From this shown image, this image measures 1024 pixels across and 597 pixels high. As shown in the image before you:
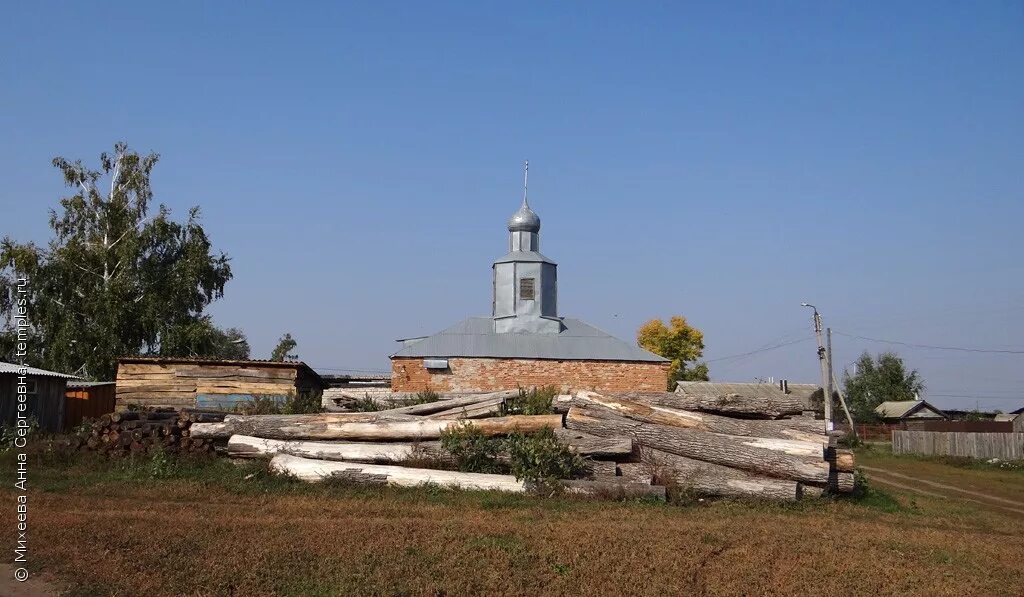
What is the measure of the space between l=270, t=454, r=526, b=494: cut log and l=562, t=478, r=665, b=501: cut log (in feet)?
2.73

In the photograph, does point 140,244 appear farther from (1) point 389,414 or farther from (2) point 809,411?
(2) point 809,411

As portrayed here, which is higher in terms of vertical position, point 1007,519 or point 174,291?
point 174,291

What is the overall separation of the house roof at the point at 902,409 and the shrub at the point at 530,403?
5057 cm

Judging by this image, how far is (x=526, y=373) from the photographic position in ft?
114

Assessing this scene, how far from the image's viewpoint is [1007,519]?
15.1m

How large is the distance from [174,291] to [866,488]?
1059 inches

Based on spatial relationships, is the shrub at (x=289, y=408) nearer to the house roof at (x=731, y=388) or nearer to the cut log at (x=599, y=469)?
the cut log at (x=599, y=469)

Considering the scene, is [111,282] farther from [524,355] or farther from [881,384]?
[881,384]

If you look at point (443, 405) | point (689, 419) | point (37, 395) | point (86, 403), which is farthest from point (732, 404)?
point (86, 403)

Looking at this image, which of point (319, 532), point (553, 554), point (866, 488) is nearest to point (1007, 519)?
point (866, 488)

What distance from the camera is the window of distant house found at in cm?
3731

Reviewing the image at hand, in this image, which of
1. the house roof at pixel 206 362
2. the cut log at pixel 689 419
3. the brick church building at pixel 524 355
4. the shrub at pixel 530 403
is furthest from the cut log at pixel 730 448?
the brick church building at pixel 524 355

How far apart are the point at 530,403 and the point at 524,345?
1955cm

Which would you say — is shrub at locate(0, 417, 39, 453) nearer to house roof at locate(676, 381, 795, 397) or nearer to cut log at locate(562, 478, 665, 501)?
cut log at locate(562, 478, 665, 501)
